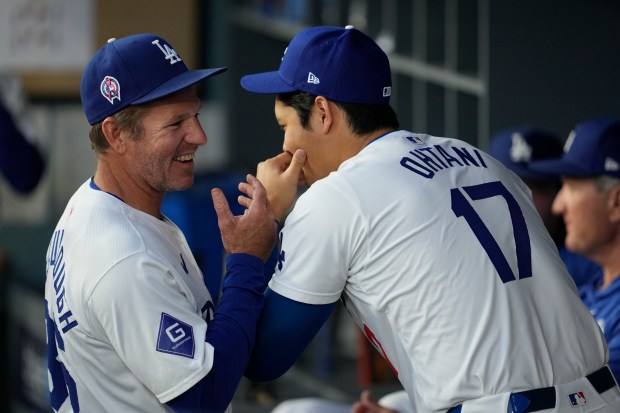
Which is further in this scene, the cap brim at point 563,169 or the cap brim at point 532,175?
the cap brim at point 532,175

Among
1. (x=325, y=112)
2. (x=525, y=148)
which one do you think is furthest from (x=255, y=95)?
(x=325, y=112)

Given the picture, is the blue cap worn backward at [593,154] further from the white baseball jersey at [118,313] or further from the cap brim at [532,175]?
the white baseball jersey at [118,313]

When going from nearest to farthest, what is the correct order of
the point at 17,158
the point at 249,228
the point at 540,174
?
the point at 249,228
the point at 540,174
the point at 17,158

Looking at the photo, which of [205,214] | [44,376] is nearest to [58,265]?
[205,214]

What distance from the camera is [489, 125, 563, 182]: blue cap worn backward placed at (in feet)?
15.0

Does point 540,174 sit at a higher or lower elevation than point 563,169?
lower

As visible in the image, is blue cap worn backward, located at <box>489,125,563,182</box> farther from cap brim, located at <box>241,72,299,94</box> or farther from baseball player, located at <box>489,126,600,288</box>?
cap brim, located at <box>241,72,299,94</box>

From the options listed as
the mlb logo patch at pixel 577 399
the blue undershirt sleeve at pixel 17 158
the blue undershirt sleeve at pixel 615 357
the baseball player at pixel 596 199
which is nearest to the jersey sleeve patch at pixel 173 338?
the mlb logo patch at pixel 577 399

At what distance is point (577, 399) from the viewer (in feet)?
8.59

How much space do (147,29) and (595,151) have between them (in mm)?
5426

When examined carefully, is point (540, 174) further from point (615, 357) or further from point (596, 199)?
point (615, 357)

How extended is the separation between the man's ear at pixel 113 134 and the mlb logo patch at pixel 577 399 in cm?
128

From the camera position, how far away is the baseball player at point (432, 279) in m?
2.55

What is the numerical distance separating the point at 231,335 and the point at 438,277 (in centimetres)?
51
